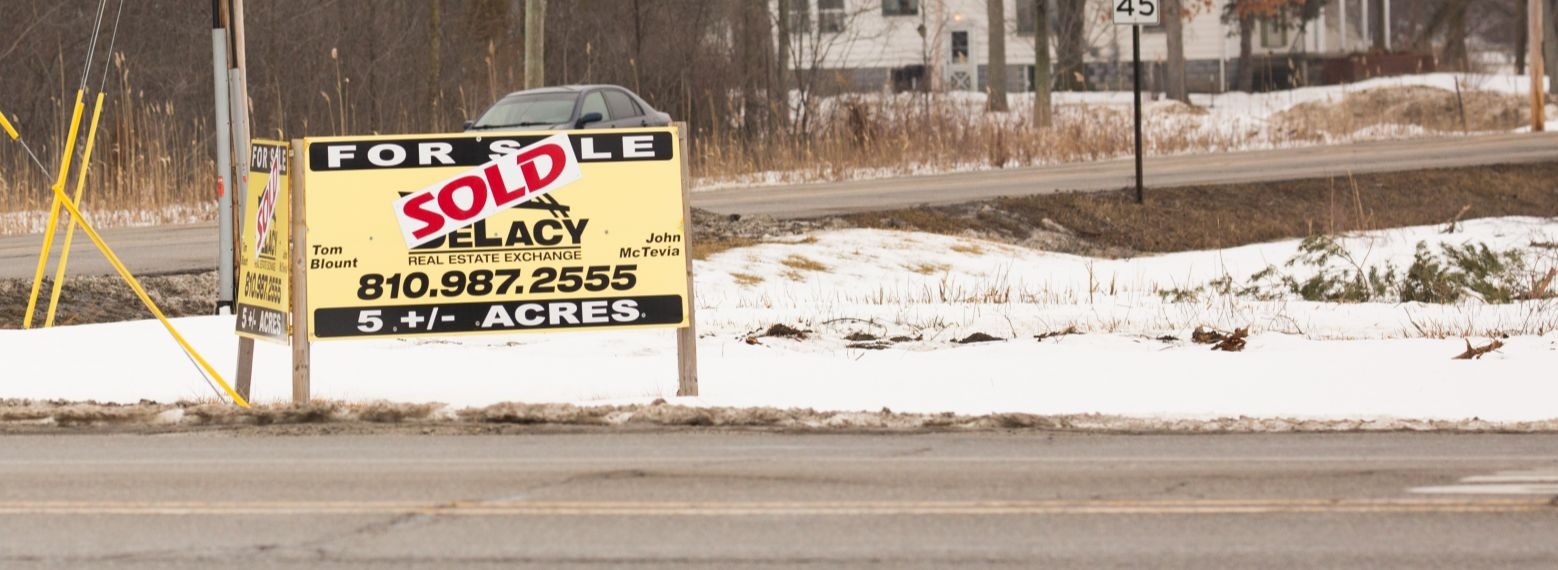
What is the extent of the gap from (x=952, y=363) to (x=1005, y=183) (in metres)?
17.1

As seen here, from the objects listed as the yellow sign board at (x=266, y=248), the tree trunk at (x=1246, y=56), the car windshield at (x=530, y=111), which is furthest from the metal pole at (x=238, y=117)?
the tree trunk at (x=1246, y=56)

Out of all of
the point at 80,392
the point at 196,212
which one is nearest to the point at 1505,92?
the point at 196,212

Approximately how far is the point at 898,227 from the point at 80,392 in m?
13.3

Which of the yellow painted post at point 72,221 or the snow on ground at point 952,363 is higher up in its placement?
the yellow painted post at point 72,221

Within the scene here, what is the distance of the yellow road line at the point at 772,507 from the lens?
22.4 feet

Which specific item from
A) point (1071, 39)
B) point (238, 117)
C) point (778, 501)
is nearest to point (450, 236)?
point (778, 501)

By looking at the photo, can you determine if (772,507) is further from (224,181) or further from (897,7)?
(897,7)

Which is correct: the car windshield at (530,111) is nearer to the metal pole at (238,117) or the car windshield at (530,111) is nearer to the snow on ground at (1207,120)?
the snow on ground at (1207,120)

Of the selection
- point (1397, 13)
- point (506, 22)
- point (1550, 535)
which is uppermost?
point (1397, 13)

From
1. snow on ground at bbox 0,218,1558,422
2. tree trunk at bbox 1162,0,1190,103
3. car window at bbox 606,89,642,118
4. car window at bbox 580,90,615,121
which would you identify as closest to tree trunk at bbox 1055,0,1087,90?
tree trunk at bbox 1162,0,1190,103

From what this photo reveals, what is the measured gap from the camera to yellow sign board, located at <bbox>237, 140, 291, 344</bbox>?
9.36 metres

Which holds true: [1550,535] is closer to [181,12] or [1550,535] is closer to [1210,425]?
[1210,425]

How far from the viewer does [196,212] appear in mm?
24312

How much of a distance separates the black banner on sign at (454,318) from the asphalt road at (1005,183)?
863cm
